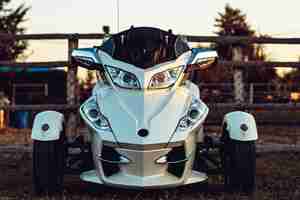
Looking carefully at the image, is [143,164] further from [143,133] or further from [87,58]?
[87,58]

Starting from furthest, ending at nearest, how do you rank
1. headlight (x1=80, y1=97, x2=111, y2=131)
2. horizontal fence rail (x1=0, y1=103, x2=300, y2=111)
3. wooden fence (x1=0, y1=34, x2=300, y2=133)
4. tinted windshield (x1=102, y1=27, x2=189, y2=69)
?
1. wooden fence (x1=0, y1=34, x2=300, y2=133)
2. horizontal fence rail (x1=0, y1=103, x2=300, y2=111)
3. tinted windshield (x1=102, y1=27, x2=189, y2=69)
4. headlight (x1=80, y1=97, x2=111, y2=131)

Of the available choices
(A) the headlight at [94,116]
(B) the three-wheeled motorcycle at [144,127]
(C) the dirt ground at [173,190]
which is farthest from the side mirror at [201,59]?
(C) the dirt ground at [173,190]

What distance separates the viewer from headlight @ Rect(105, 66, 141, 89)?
4859mm

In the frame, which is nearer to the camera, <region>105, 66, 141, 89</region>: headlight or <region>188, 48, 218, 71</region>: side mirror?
<region>105, 66, 141, 89</region>: headlight

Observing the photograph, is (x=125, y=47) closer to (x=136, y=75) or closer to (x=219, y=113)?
(x=136, y=75)

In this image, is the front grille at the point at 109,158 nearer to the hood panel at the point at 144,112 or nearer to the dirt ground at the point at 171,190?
the hood panel at the point at 144,112

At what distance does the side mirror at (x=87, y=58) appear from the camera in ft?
16.8

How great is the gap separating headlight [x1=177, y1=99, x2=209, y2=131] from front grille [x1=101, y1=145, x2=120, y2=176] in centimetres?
45

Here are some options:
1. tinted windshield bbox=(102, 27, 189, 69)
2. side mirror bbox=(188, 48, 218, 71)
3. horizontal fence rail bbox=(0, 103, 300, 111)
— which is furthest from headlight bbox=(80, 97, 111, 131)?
horizontal fence rail bbox=(0, 103, 300, 111)

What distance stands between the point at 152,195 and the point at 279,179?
1.53 metres

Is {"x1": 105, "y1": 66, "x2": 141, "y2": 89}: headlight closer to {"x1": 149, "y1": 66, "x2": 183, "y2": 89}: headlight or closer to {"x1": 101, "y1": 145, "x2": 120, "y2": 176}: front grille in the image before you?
{"x1": 149, "y1": 66, "x2": 183, "y2": 89}: headlight

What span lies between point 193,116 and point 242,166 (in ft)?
1.69

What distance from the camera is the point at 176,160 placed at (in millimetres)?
4527

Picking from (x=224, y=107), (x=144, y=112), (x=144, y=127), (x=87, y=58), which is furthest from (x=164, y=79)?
(x=224, y=107)
